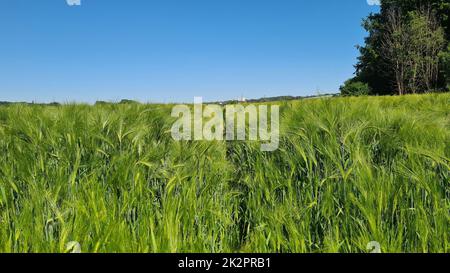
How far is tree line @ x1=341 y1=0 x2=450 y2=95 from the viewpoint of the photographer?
30.0 metres

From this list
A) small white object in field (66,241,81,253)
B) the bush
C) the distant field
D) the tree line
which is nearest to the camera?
small white object in field (66,241,81,253)

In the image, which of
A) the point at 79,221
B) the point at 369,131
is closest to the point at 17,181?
the point at 79,221

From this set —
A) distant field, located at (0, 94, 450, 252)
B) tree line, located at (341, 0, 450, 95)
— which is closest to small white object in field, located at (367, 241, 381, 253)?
distant field, located at (0, 94, 450, 252)

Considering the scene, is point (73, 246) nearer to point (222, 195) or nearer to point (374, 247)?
point (222, 195)

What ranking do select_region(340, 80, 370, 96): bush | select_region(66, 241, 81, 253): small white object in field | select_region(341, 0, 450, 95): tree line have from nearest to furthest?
select_region(66, 241, 81, 253): small white object in field → select_region(341, 0, 450, 95): tree line → select_region(340, 80, 370, 96): bush

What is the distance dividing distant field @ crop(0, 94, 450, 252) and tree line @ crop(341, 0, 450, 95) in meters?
30.7

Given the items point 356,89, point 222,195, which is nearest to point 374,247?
point 222,195

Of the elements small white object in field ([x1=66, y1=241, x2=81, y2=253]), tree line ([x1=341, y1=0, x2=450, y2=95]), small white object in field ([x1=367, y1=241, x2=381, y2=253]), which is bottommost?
small white object in field ([x1=367, y1=241, x2=381, y2=253])

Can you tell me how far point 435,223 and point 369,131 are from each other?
3.77 feet

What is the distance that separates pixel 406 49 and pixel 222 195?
113 feet

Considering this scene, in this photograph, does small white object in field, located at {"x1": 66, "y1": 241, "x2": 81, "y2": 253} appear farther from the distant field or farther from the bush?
the bush

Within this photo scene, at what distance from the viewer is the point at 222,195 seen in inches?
85.9
